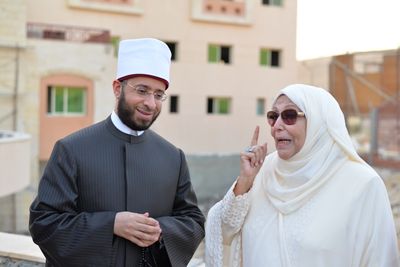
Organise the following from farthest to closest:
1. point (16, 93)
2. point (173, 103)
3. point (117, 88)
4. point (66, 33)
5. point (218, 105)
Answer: point (218, 105) → point (173, 103) → point (66, 33) → point (16, 93) → point (117, 88)

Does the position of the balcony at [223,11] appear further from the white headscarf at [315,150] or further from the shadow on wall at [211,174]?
the white headscarf at [315,150]

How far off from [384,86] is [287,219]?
20662mm

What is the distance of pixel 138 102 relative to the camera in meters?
2.62

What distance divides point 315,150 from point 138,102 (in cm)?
90

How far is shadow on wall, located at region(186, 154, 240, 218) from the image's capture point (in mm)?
A: 23234

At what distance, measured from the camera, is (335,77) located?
2166cm

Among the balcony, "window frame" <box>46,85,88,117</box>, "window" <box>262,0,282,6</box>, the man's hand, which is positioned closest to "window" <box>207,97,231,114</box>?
the balcony

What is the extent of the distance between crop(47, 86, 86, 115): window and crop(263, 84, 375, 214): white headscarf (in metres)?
17.3

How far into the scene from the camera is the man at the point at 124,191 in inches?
97.8

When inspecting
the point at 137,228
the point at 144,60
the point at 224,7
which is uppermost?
the point at 224,7

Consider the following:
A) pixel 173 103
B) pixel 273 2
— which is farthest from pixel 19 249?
pixel 273 2

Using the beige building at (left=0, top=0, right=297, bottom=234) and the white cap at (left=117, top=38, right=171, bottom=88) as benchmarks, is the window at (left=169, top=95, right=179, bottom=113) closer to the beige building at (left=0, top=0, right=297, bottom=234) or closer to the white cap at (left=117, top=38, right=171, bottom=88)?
the beige building at (left=0, top=0, right=297, bottom=234)

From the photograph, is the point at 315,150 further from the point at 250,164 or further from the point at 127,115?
the point at 127,115

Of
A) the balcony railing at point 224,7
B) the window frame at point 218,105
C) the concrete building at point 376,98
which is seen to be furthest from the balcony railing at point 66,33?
the concrete building at point 376,98
